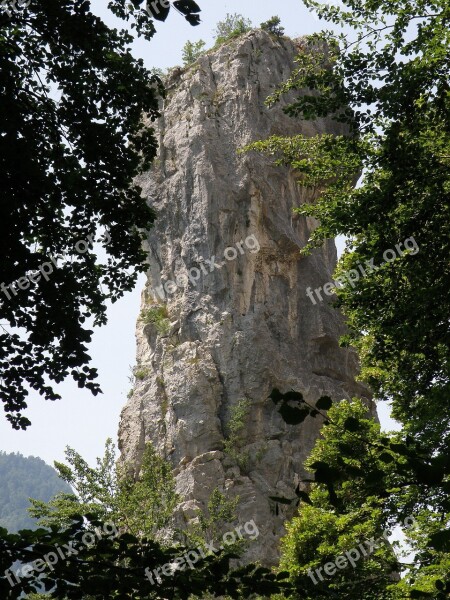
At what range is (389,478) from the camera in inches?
524

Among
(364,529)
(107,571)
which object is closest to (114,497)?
(364,529)

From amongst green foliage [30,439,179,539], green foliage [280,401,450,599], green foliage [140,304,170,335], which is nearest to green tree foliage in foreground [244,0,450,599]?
green foliage [280,401,450,599]

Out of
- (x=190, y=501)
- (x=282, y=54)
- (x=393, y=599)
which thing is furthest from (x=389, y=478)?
(x=282, y=54)

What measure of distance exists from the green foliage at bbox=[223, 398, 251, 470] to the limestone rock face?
0.37 feet

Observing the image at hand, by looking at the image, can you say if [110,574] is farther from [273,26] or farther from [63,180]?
[273,26]

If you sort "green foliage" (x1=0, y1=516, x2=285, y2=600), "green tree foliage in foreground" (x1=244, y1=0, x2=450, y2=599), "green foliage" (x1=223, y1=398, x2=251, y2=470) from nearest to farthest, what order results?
1. "green foliage" (x1=0, y1=516, x2=285, y2=600)
2. "green tree foliage in foreground" (x1=244, y1=0, x2=450, y2=599)
3. "green foliage" (x1=223, y1=398, x2=251, y2=470)

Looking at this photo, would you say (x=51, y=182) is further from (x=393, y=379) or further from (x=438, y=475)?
(x=393, y=379)

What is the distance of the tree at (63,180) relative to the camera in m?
7.61

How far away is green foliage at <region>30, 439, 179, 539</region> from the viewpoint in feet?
77.2

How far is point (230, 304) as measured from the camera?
40.9 metres

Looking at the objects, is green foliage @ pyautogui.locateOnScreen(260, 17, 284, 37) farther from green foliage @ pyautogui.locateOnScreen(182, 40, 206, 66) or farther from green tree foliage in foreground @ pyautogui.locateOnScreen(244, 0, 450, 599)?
green tree foliage in foreground @ pyautogui.locateOnScreen(244, 0, 450, 599)

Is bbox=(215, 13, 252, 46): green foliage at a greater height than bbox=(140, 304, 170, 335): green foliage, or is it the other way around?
bbox=(215, 13, 252, 46): green foliage

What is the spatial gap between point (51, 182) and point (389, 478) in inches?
315

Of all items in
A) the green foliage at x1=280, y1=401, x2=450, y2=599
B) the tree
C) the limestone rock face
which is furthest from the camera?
the limestone rock face
